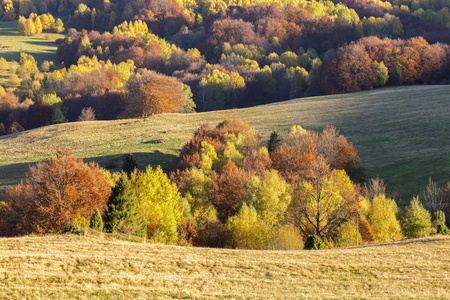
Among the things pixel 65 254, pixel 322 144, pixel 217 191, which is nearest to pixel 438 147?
pixel 322 144

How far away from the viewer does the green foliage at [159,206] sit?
1902 inches

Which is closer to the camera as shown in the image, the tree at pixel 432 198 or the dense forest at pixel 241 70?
the tree at pixel 432 198

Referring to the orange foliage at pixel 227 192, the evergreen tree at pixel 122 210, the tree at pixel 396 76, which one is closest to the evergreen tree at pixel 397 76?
the tree at pixel 396 76

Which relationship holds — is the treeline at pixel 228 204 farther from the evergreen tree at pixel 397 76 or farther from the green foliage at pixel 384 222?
the evergreen tree at pixel 397 76

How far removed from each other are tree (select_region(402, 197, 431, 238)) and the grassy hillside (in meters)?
5.33

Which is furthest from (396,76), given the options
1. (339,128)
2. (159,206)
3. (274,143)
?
(159,206)

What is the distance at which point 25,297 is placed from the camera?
1950 centimetres

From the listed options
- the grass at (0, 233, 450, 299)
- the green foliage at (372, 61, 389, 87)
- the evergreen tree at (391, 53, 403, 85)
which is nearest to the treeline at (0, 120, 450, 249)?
the grass at (0, 233, 450, 299)

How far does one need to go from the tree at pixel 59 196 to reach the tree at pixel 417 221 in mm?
32640

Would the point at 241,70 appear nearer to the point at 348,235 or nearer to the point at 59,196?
the point at 348,235

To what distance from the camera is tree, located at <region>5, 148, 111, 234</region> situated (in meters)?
44.8

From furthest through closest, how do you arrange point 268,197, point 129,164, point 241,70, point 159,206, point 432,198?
point 241,70 → point 129,164 → point 268,197 → point 432,198 → point 159,206

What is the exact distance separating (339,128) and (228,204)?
28.3 meters

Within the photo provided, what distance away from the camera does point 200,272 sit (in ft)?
80.9
